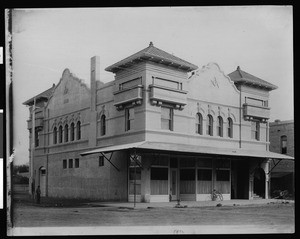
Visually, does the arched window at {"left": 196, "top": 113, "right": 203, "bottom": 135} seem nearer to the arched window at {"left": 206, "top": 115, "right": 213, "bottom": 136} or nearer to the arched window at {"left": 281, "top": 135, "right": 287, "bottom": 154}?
the arched window at {"left": 206, "top": 115, "right": 213, "bottom": 136}

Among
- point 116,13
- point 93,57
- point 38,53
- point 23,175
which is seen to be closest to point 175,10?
point 116,13

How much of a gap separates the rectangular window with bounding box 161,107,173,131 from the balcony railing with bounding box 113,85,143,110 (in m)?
1.03

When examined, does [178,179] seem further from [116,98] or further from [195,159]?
[116,98]

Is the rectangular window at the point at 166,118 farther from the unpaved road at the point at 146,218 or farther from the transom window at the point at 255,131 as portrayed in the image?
the transom window at the point at 255,131

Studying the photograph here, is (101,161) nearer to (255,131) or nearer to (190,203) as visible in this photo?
(190,203)

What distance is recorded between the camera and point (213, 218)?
1992 centimetres

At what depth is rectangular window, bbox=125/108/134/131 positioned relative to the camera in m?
21.2

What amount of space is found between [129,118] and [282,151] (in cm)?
579

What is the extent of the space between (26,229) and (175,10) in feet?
28.4

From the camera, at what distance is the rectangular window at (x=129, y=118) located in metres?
21.2

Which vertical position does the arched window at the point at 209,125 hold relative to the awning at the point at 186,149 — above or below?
above

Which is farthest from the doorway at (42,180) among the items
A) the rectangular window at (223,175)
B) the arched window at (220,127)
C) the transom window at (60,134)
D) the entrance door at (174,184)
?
the rectangular window at (223,175)

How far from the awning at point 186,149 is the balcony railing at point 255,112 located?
1333 millimetres

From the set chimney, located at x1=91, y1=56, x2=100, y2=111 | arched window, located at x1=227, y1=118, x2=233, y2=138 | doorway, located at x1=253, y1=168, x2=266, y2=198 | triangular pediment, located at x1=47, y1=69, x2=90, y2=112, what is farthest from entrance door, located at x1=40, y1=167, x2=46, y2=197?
doorway, located at x1=253, y1=168, x2=266, y2=198
